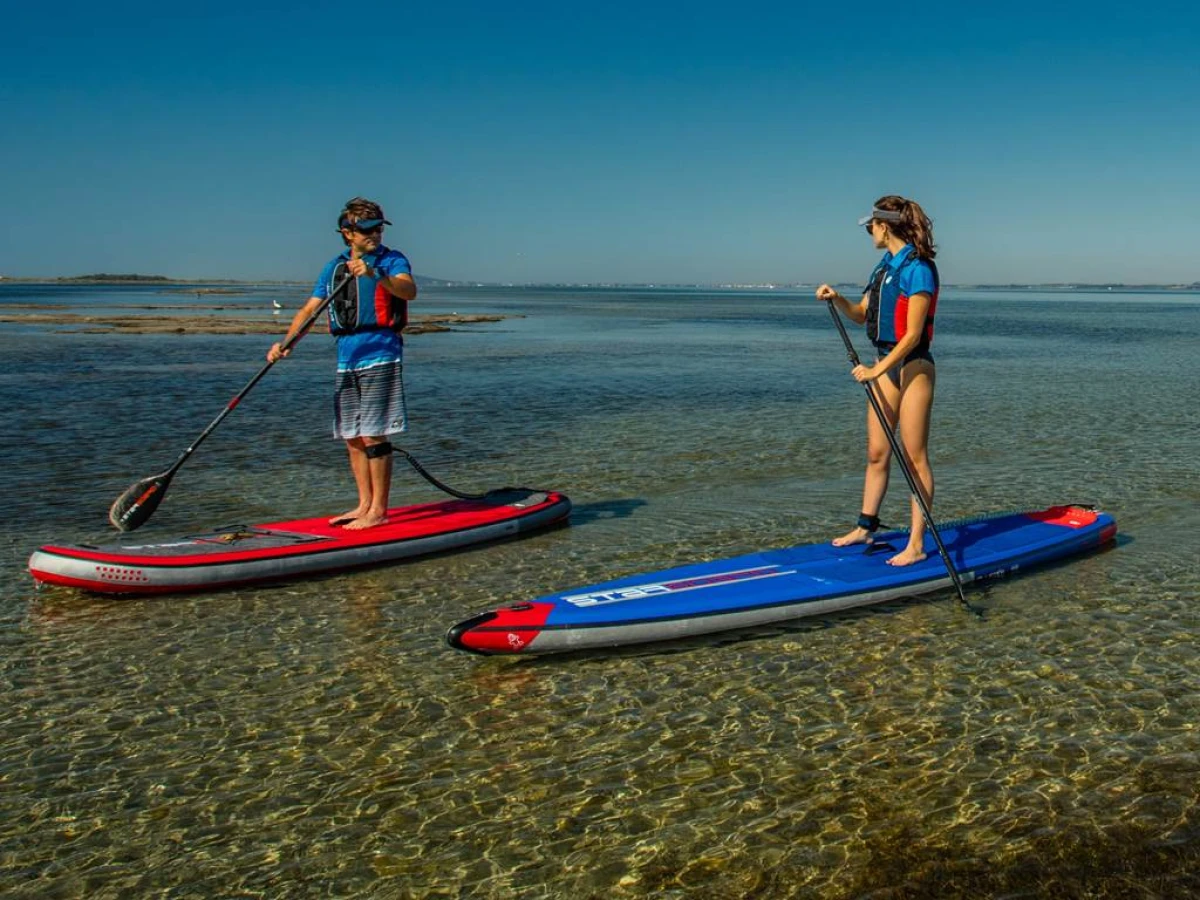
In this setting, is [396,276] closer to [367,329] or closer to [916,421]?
[367,329]

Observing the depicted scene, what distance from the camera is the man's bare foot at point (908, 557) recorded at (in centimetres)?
763

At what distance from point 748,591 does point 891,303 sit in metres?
2.30

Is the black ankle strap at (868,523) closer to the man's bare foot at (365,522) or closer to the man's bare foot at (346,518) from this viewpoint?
the man's bare foot at (365,522)

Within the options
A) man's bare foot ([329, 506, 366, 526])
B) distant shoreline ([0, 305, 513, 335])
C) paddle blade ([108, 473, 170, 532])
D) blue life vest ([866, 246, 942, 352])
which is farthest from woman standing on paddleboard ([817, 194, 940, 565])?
distant shoreline ([0, 305, 513, 335])

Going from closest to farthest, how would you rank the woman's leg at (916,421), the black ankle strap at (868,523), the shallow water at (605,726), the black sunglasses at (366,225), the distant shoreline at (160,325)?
1. the shallow water at (605,726)
2. the woman's leg at (916,421)
3. the black ankle strap at (868,523)
4. the black sunglasses at (366,225)
5. the distant shoreline at (160,325)

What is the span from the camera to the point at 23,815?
456 cm

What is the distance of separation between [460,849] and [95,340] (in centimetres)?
3956

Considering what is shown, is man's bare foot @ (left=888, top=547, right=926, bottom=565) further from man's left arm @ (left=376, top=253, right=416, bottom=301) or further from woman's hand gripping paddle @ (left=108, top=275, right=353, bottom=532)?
woman's hand gripping paddle @ (left=108, top=275, right=353, bottom=532)

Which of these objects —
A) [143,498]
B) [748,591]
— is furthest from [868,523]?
[143,498]

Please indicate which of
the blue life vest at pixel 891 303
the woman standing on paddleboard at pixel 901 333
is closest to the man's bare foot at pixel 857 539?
the woman standing on paddleboard at pixel 901 333

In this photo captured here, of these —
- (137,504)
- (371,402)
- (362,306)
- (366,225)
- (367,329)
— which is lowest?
(137,504)

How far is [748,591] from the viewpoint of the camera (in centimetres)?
693

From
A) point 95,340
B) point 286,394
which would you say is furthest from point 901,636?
point 95,340

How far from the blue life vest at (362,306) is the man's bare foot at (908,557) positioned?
4314 mm
